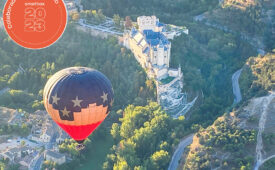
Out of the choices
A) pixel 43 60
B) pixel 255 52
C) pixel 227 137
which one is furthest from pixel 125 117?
pixel 255 52

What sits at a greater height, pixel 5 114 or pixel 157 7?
pixel 157 7

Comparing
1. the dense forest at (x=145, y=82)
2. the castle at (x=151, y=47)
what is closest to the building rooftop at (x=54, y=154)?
the dense forest at (x=145, y=82)

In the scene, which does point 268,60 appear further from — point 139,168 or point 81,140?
point 81,140

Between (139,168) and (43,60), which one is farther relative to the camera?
(43,60)

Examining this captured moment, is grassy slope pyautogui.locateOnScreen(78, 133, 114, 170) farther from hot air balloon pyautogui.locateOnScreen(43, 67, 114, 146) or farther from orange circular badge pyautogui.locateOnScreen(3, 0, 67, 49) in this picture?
orange circular badge pyautogui.locateOnScreen(3, 0, 67, 49)

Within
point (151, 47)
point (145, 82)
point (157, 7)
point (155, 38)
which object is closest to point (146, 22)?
point (155, 38)

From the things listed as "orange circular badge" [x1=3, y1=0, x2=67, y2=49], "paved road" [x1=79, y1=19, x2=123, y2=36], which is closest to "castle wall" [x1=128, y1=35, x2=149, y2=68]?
"paved road" [x1=79, y1=19, x2=123, y2=36]

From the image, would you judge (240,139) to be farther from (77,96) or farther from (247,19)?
(247,19)
